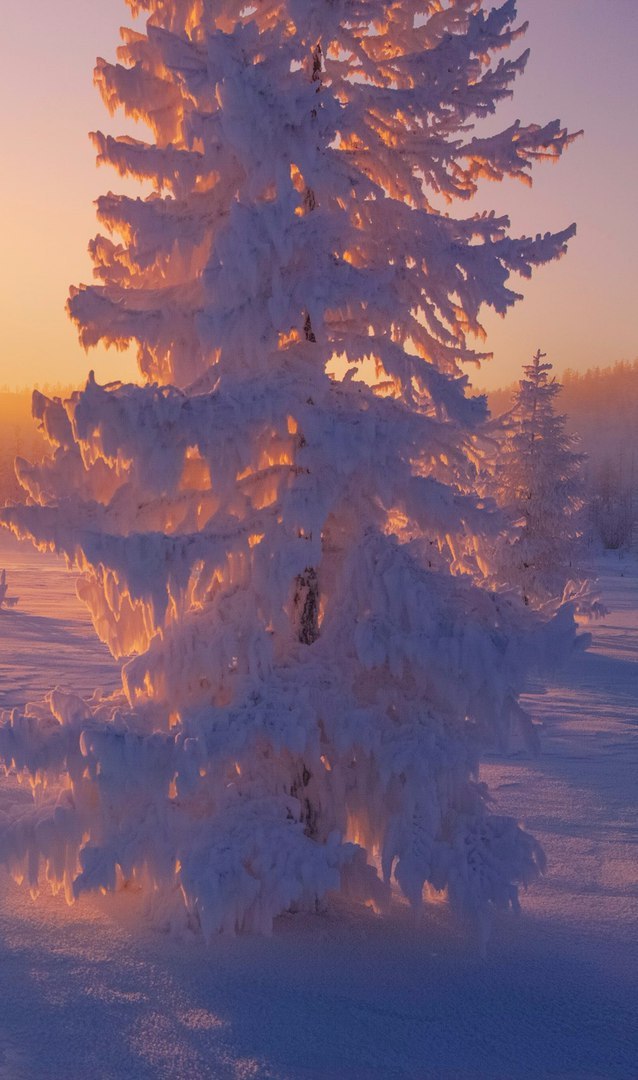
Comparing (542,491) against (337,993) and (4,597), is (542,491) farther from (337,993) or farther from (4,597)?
(337,993)

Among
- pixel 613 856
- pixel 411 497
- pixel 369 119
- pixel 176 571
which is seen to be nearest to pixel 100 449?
pixel 176 571

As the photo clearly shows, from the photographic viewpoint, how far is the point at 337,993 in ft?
15.1

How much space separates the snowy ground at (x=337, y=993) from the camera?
13.1 feet

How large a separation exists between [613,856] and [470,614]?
323 centimetres

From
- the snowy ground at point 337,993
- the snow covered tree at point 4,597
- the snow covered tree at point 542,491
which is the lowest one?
the snowy ground at point 337,993

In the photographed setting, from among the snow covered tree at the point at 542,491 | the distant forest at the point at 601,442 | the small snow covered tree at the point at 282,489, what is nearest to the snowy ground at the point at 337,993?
the small snow covered tree at the point at 282,489

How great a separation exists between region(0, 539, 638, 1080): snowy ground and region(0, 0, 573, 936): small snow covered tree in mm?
349

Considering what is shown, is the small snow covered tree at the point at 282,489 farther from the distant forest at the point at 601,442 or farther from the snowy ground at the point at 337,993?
the distant forest at the point at 601,442

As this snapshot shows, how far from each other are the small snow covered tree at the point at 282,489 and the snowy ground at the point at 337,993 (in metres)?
0.35

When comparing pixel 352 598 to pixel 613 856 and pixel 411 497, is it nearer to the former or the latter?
pixel 411 497

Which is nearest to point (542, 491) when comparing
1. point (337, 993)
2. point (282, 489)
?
point (282, 489)

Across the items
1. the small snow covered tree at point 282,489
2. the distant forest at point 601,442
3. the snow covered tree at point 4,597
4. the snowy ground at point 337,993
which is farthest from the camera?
the distant forest at point 601,442

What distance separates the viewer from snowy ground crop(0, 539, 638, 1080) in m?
4.00

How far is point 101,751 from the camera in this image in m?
4.53
